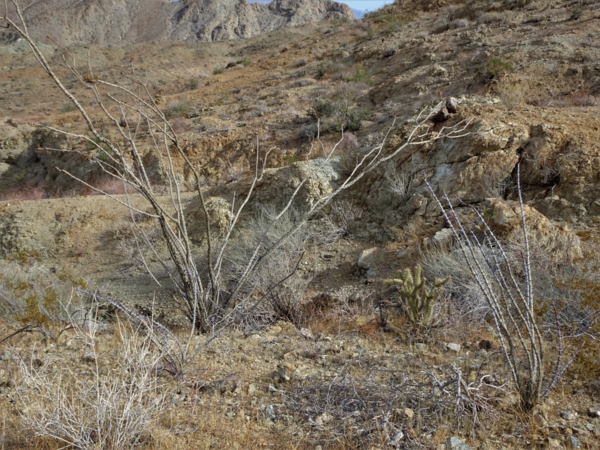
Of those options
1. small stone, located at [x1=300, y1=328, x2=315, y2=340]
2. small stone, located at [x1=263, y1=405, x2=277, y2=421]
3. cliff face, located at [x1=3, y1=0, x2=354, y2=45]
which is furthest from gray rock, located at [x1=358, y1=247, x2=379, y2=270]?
cliff face, located at [x1=3, y1=0, x2=354, y2=45]

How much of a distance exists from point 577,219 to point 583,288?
2.06 metres

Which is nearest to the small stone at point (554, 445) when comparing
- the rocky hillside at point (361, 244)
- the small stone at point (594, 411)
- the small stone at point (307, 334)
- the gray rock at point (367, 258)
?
the rocky hillside at point (361, 244)

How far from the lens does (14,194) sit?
13.6 m

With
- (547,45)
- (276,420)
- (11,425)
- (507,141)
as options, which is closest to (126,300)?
(11,425)

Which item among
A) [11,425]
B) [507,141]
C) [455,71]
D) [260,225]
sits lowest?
[260,225]

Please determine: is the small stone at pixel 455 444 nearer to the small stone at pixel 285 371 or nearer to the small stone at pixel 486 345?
the small stone at pixel 285 371

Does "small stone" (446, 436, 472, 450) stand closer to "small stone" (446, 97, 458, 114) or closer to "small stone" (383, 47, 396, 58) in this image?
"small stone" (446, 97, 458, 114)

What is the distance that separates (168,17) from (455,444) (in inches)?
3028

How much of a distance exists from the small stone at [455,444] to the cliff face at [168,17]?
64.5 m

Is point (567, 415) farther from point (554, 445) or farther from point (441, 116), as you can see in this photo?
point (441, 116)

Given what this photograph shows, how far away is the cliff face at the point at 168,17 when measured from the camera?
197 feet

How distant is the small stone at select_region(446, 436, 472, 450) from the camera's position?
6.55 ft

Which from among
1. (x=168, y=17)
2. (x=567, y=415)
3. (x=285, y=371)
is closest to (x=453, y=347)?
(x=567, y=415)

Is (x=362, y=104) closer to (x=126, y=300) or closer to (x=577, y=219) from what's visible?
(x=577, y=219)
